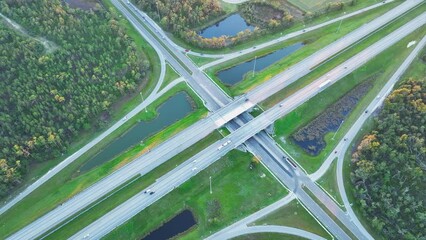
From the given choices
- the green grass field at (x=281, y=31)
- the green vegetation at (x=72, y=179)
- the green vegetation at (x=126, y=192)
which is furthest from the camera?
the green grass field at (x=281, y=31)

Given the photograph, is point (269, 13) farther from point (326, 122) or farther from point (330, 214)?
point (330, 214)

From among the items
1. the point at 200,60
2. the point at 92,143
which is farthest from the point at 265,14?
the point at 92,143

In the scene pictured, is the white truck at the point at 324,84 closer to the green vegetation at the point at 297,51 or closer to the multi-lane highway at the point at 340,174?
the green vegetation at the point at 297,51

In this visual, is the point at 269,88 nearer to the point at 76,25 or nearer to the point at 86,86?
the point at 86,86

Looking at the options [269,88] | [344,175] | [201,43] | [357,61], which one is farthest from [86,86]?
[357,61]

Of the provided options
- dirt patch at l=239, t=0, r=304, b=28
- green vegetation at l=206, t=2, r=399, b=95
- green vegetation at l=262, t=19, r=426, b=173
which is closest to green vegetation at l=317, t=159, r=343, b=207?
green vegetation at l=262, t=19, r=426, b=173

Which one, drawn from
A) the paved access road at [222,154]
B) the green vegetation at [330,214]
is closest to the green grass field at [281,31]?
the paved access road at [222,154]
